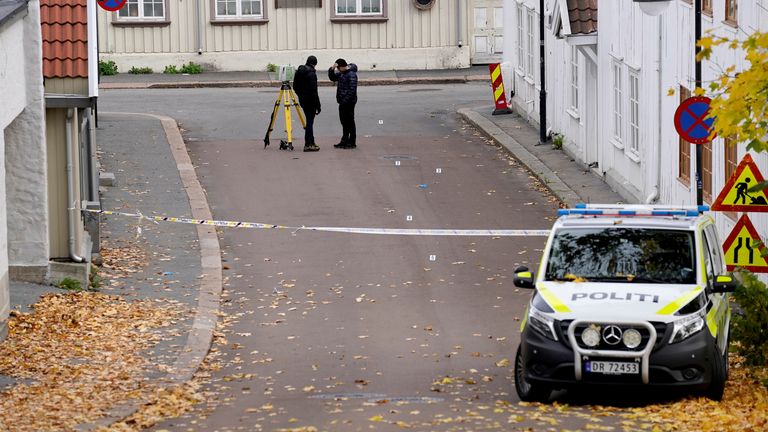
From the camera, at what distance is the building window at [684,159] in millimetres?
21359

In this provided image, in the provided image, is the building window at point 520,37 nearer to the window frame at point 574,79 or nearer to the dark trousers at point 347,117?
the window frame at point 574,79

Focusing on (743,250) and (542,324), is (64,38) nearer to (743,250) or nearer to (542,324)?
(743,250)

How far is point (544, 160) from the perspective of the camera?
29031 millimetres

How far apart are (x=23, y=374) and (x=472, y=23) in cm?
3199

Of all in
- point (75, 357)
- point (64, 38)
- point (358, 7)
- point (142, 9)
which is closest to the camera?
point (75, 357)

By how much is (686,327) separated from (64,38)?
9.72m

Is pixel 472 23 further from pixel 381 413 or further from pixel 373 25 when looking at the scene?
pixel 381 413

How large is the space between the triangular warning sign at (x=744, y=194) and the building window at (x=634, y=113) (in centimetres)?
866

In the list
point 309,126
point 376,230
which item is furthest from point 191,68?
point 376,230

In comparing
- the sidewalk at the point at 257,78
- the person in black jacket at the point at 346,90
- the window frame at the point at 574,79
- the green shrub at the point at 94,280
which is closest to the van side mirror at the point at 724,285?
the green shrub at the point at 94,280

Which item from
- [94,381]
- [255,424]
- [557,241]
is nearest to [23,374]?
[94,381]

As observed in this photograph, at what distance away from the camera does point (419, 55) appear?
147 feet

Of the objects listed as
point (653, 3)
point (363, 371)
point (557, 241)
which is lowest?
point (363, 371)

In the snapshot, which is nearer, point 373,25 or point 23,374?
point 23,374
